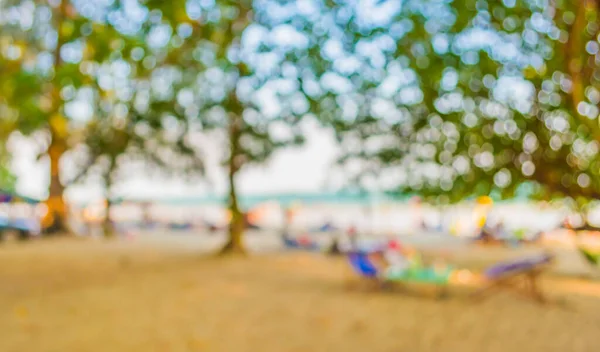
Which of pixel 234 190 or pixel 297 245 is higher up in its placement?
pixel 234 190

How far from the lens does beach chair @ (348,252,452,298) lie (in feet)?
28.0

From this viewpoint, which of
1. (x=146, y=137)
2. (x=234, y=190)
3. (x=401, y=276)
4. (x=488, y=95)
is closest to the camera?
(x=488, y=95)

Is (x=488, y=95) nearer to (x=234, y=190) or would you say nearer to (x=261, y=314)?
(x=261, y=314)

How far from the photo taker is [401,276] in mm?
8953

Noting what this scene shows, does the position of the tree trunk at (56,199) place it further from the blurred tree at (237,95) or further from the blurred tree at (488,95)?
the blurred tree at (488,95)

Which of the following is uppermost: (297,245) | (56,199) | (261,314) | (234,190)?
(234,190)

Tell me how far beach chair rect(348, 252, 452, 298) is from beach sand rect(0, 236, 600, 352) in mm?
264

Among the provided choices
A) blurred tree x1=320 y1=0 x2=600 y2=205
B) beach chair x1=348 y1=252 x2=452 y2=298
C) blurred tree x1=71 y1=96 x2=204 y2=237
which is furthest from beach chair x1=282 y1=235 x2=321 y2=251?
blurred tree x1=320 y1=0 x2=600 y2=205

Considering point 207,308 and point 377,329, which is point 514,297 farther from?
point 207,308

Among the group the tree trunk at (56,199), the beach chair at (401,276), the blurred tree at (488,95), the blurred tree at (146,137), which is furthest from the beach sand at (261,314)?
the tree trunk at (56,199)

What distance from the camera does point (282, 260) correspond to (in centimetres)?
1389

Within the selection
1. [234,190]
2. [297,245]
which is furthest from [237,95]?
[297,245]

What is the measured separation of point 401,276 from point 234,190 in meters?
5.35

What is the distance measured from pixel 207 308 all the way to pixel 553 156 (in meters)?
4.88
